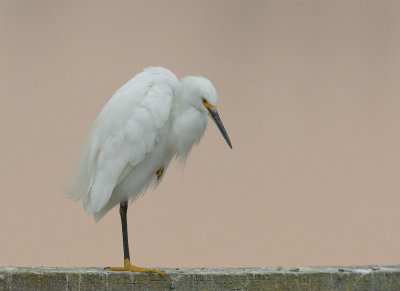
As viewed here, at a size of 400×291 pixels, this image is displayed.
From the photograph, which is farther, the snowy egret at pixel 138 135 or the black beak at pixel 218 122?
the black beak at pixel 218 122

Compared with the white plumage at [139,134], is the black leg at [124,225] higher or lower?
lower

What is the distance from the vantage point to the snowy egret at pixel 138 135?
4.01 meters

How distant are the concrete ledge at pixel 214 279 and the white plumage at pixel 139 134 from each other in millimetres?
481

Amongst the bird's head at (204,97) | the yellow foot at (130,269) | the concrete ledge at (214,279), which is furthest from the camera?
the bird's head at (204,97)

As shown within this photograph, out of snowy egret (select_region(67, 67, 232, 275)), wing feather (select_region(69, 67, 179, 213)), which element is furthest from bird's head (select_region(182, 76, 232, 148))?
wing feather (select_region(69, 67, 179, 213))

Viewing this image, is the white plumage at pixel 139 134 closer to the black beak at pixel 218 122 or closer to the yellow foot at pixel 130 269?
the black beak at pixel 218 122

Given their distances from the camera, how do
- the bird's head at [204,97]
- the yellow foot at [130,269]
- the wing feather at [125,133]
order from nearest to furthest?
the yellow foot at [130,269] → the wing feather at [125,133] → the bird's head at [204,97]

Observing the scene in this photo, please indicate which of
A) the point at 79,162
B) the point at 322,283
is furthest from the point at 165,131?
the point at 322,283

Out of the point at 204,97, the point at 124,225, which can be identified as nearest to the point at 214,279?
the point at 124,225

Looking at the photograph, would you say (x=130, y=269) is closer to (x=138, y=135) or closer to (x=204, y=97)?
(x=138, y=135)

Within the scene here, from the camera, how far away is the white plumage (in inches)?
158

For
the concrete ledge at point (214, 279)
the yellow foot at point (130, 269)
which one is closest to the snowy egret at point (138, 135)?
the yellow foot at point (130, 269)

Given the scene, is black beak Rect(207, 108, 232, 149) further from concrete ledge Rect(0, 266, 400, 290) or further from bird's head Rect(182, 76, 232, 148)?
concrete ledge Rect(0, 266, 400, 290)

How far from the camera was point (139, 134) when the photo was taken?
401 centimetres
